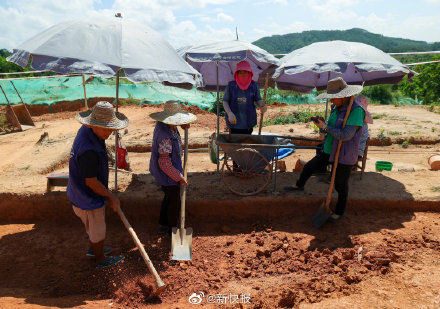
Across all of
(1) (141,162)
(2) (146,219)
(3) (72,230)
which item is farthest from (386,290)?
(1) (141,162)

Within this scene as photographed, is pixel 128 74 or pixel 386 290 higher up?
pixel 128 74

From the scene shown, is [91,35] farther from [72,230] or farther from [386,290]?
[386,290]

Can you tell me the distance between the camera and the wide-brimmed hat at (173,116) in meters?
3.51

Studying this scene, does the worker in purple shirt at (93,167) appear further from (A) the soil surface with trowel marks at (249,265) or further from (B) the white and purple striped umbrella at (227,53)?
(B) the white and purple striped umbrella at (227,53)

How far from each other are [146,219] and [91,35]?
2.67 m

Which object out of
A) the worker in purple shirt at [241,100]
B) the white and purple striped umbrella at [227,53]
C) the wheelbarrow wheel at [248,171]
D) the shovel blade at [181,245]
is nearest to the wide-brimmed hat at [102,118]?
the shovel blade at [181,245]

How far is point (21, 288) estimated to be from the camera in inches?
132

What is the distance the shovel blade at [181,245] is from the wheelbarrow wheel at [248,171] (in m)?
1.20

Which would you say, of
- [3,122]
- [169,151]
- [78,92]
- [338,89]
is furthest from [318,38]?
[169,151]

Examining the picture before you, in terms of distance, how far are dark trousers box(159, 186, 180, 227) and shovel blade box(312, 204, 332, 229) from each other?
1863 mm

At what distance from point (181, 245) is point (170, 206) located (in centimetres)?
55

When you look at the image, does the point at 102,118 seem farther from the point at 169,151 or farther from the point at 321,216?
the point at 321,216

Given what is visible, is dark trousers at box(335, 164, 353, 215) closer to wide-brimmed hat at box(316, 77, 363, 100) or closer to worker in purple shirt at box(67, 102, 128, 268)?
wide-brimmed hat at box(316, 77, 363, 100)

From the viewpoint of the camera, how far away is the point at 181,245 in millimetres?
3613
